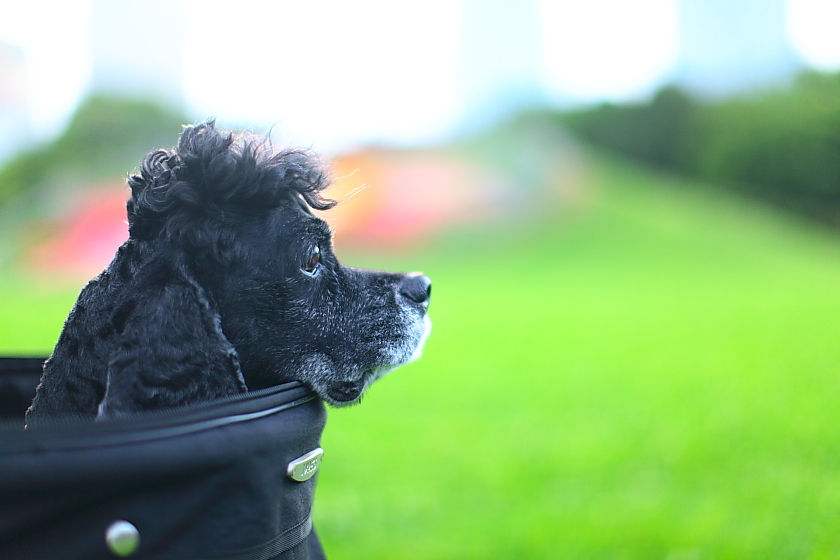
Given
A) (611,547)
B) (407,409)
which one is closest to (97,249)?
(407,409)

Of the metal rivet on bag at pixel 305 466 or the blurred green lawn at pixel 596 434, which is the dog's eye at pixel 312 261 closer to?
the metal rivet on bag at pixel 305 466

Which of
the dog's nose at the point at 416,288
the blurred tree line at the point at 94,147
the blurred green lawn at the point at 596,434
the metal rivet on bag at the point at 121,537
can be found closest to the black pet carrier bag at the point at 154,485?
the metal rivet on bag at the point at 121,537

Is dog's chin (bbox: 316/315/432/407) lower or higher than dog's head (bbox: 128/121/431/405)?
lower

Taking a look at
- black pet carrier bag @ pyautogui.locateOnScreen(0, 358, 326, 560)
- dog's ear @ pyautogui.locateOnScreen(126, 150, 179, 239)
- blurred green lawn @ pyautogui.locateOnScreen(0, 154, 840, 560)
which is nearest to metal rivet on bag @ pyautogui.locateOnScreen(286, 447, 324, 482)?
black pet carrier bag @ pyautogui.locateOnScreen(0, 358, 326, 560)

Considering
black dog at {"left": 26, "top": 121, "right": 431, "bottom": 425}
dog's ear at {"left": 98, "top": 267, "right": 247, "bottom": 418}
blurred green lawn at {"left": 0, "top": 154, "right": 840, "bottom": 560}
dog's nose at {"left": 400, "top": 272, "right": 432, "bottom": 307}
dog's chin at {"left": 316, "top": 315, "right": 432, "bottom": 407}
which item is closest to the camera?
dog's ear at {"left": 98, "top": 267, "right": 247, "bottom": 418}

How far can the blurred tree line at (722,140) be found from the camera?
2219 centimetres

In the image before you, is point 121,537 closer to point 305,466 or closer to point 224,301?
point 305,466

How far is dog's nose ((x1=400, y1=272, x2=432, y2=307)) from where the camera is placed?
2.50m

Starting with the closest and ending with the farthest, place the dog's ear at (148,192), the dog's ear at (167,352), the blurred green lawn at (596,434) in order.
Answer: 1. the dog's ear at (167,352)
2. the dog's ear at (148,192)
3. the blurred green lawn at (596,434)

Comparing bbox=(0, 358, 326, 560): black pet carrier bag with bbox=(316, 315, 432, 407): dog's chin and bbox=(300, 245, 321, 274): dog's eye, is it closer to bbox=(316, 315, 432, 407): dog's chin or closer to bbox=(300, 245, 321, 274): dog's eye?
bbox=(316, 315, 432, 407): dog's chin

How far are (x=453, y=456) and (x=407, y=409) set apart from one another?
1928mm

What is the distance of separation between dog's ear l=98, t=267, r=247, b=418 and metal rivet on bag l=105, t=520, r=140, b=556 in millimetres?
368

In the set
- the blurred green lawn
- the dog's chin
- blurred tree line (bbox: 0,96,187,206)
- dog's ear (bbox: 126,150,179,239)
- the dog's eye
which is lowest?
blurred tree line (bbox: 0,96,187,206)

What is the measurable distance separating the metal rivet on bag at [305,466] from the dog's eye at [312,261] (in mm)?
734
